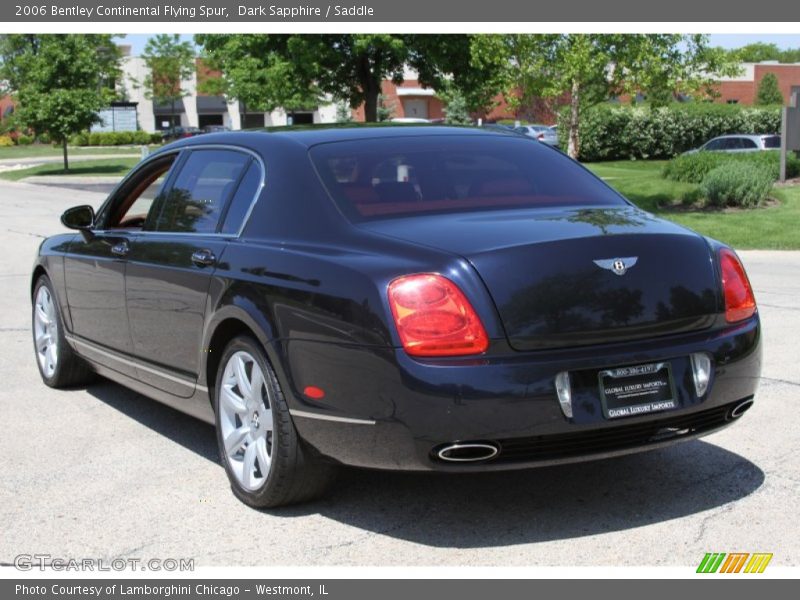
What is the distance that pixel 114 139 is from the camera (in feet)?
250

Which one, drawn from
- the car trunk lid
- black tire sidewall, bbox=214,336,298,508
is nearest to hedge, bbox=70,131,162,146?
black tire sidewall, bbox=214,336,298,508

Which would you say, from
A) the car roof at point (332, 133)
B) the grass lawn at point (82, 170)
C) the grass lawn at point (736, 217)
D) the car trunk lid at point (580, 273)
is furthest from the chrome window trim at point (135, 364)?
the grass lawn at point (82, 170)

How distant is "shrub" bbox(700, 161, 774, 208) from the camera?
20.5 m

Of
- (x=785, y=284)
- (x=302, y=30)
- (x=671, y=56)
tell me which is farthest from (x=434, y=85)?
(x=785, y=284)

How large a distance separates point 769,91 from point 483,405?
Result: 75256mm

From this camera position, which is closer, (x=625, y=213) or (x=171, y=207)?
(x=625, y=213)

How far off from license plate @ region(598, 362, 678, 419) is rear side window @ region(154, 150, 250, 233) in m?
2.10

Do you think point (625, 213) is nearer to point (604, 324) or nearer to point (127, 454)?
point (604, 324)

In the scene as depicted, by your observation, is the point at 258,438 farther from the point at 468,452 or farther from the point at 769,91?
the point at 769,91

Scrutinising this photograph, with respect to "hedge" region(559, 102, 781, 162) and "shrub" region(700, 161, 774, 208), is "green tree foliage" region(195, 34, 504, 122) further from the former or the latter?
"hedge" region(559, 102, 781, 162)

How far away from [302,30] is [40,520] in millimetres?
20461

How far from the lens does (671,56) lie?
2062 centimetres

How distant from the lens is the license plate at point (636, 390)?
4.25m

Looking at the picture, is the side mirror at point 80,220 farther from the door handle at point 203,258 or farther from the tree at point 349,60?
the tree at point 349,60
